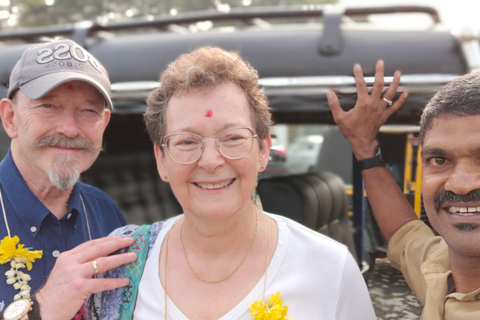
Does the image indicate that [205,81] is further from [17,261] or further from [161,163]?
[17,261]

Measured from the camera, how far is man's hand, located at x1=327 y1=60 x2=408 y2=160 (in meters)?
1.75

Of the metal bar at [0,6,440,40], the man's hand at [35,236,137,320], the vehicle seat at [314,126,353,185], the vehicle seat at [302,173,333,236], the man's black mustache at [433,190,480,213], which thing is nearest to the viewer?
the man's black mustache at [433,190,480,213]

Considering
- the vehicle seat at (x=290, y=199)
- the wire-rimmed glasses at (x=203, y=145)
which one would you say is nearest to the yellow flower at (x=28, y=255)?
the wire-rimmed glasses at (x=203, y=145)

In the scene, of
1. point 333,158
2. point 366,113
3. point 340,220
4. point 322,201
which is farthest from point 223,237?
point 333,158

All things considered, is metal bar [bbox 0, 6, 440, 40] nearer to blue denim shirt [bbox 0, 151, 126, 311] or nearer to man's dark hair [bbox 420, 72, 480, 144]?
blue denim shirt [bbox 0, 151, 126, 311]

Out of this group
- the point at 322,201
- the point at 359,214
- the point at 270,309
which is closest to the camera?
the point at 270,309

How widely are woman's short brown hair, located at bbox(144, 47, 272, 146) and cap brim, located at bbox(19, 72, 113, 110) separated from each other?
1.16 feet

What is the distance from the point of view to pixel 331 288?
1.57 meters

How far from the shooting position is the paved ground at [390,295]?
176 cm

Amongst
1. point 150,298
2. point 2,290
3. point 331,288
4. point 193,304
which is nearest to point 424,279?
point 331,288

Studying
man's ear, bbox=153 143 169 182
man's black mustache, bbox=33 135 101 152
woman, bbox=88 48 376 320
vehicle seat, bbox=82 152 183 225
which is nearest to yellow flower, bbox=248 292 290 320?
woman, bbox=88 48 376 320

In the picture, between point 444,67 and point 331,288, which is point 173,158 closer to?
point 331,288

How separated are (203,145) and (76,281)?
1.97 ft

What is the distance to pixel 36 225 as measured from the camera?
1895 millimetres
